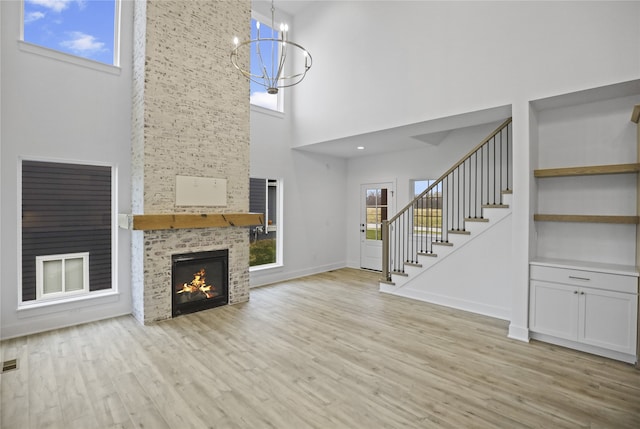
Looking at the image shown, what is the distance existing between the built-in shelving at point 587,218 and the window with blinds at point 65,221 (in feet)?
19.7

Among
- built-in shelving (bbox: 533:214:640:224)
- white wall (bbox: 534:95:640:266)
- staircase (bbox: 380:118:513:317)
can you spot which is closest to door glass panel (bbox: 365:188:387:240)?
staircase (bbox: 380:118:513:317)

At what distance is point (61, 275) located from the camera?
4.47 m

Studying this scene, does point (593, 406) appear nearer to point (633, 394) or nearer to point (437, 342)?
point (633, 394)

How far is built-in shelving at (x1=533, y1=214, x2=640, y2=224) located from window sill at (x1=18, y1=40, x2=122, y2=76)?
618 centimetres

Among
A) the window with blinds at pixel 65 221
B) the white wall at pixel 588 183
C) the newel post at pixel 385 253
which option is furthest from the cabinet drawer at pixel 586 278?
the window with blinds at pixel 65 221

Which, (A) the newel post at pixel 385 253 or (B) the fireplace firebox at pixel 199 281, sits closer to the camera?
(B) the fireplace firebox at pixel 199 281

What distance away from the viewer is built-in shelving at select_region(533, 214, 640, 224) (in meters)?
3.51

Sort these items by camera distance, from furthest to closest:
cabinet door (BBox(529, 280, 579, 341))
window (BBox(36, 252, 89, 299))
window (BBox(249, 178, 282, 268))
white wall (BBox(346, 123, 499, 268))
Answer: window (BBox(249, 178, 282, 268))
white wall (BBox(346, 123, 499, 268))
window (BBox(36, 252, 89, 299))
cabinet door (BBox(529, 280, 579, 341))

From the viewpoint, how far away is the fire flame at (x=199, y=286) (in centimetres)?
497

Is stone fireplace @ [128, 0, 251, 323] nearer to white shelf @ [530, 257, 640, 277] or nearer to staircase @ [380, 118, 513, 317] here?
staircase @ [380, 118, 513, 317]

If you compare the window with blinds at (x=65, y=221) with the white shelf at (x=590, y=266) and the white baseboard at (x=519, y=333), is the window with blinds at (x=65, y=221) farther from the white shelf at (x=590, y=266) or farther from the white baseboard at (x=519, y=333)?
the white shelf at (x=590, y=266)

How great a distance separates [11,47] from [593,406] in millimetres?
7147

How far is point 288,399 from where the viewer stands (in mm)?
2721

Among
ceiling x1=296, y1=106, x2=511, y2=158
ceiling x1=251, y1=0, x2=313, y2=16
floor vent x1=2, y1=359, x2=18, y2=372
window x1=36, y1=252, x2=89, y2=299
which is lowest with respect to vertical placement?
floor vent x1=2, y1=359, x2=18, y2=372
